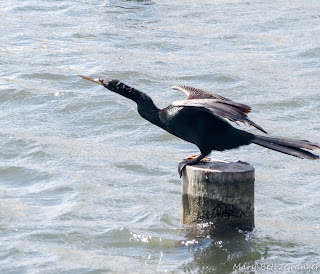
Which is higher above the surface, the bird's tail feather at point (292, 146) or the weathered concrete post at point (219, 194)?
the bird's tail feather at point (292, 146)

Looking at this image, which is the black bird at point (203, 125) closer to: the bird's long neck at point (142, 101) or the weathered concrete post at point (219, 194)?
the bird's long neck at point (142, 101)

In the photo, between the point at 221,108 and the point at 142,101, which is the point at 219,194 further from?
the point at 142,101

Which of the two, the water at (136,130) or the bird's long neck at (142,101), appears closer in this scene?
the water at (136,130)

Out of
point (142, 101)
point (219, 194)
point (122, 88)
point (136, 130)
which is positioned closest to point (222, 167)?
point (219, 194)

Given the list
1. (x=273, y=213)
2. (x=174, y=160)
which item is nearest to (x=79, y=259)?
(x=273, y=213)

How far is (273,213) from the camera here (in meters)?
7.59

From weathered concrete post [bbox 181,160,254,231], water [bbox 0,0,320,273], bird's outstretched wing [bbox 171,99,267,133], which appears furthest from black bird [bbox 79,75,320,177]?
water [bbox 0,0,320,273]

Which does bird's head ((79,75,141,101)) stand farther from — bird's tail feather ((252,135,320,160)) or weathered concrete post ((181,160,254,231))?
bird's tail feather ((252,135,320,160))

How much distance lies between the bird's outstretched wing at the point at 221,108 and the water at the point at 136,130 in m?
1.08

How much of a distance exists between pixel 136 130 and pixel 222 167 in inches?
157

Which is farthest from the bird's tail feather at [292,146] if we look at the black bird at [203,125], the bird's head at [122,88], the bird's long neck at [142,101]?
the bird's head at [122,88]

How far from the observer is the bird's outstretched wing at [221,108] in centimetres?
602

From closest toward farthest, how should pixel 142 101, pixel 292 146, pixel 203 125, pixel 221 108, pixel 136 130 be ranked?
pixel 221 108 < pixel 292 146 < pixel 203 125 < pixel 142 101 < pixel 136 130

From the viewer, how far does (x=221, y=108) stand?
6105 mm
